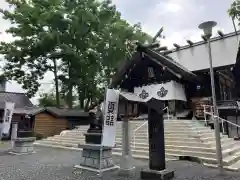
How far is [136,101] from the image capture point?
605cm

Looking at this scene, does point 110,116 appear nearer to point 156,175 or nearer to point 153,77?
point 156,175

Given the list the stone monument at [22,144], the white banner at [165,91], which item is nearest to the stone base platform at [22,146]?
the stone monument at [22,144]

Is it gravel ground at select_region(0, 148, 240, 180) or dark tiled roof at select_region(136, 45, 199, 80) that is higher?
dark tiled roof at select_region(136, 45, 199, 80)

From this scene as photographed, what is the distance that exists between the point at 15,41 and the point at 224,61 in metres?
18.6

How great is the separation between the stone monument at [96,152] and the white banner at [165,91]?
23.4 feet

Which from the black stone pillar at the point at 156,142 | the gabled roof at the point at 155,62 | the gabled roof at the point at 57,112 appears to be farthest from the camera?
the gabled roof at the point at 57,112

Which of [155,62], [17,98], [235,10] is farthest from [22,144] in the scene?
[17,98]

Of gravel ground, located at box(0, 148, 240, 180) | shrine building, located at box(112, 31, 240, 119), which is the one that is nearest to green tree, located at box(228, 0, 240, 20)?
shrine building, located at box(112, 31, 240, 119)

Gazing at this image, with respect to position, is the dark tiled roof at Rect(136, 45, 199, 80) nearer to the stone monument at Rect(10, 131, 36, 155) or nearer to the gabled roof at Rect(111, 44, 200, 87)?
the gabled roof at Rect(111, 44, 200, 87)

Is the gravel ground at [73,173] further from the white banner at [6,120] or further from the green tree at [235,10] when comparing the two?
the green tree at [235,10]

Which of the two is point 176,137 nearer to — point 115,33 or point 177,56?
point 177,56

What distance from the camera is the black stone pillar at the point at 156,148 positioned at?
5241 millimetres

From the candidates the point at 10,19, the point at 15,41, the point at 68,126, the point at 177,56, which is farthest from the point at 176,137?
the point at 10,19

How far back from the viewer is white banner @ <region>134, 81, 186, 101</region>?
1392 cm
